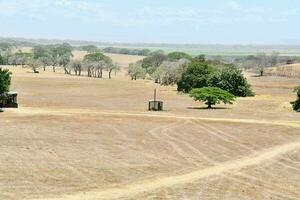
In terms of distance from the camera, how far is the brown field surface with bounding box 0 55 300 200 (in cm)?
2628

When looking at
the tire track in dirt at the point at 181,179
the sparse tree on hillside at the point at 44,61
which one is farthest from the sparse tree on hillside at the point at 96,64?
the tire track in dirt at the point at 181,179

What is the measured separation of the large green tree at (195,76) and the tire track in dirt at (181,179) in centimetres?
4939

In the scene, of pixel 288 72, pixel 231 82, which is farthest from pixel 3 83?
pixel 288 72

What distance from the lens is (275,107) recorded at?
63.6 meters

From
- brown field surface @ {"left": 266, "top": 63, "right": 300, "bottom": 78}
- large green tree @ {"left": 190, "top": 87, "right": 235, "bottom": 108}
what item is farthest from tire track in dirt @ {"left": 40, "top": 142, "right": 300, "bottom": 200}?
brown field surface @ {"left": 266, "top": 63, "right": 300, "bottom": 78}

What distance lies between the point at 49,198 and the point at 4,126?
19066 millimetres

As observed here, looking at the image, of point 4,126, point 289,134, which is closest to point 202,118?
point 289,134

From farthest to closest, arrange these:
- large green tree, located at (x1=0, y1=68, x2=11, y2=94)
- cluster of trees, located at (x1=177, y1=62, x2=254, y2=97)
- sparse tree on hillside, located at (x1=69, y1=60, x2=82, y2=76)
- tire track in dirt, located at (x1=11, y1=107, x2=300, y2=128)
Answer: sparse tree on hillside, located at (x1=69, y1=60, x2=82, y2=76)
cluster of trees, located at (x1=177, y1=62, x2=254, y2=97)
large green tree, located at (x1=0, y1=68, x2=11, y2=94)
tire track in dirt, located at (x1=11, y1=107, x2=300, y2=128)

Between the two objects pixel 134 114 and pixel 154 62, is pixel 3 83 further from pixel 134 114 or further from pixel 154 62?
pixel 154 62

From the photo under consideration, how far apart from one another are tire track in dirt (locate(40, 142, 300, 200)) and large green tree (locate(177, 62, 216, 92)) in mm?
49393

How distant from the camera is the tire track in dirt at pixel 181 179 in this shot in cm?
2488

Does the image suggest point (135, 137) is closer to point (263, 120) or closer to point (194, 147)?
point (194, 147)

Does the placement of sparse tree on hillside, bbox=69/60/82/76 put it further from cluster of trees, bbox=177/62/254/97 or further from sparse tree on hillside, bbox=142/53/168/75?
cluster of trees, bbox=177/62/254/97

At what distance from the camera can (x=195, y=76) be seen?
88.6 meters
